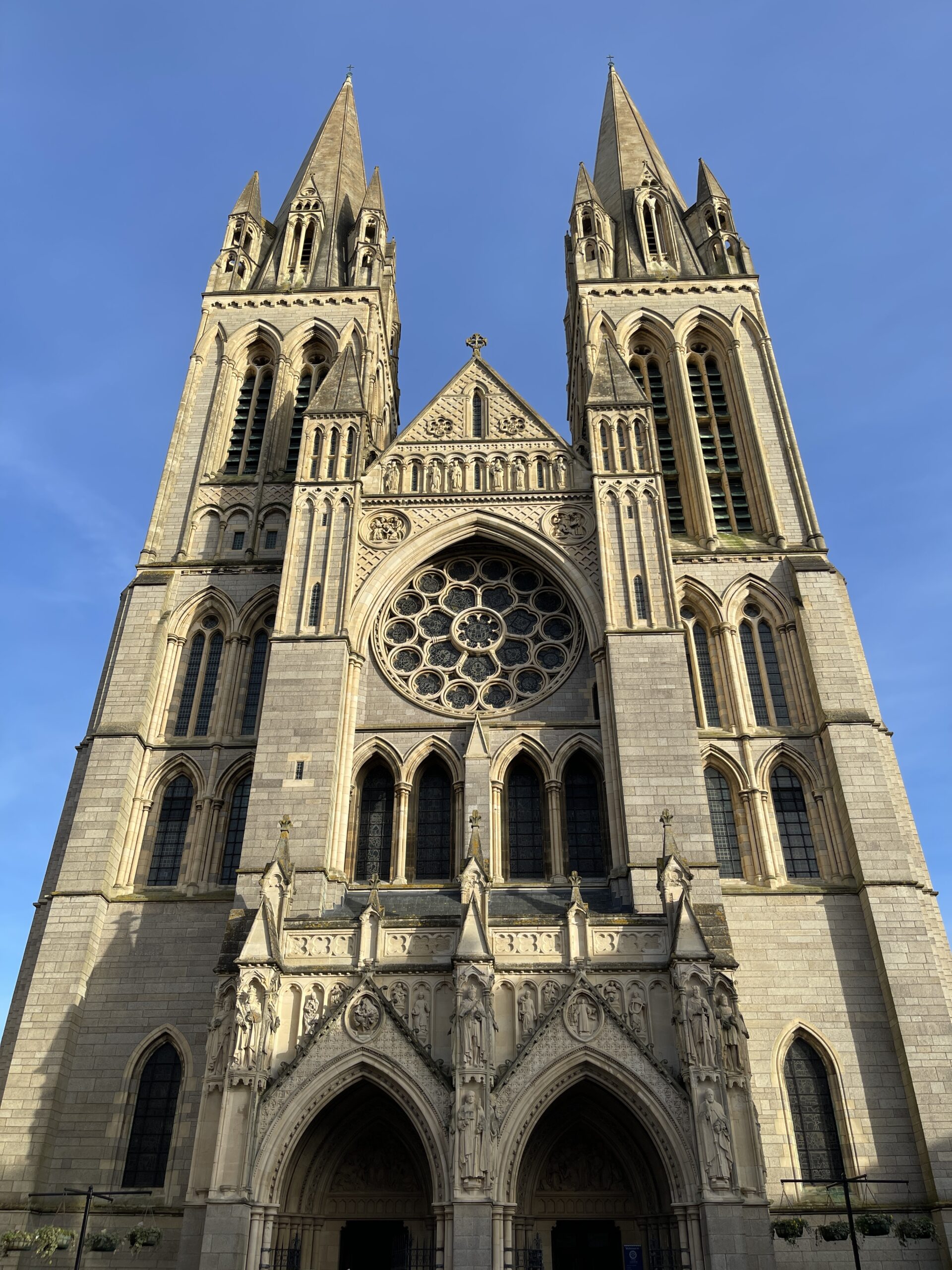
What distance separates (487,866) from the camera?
61.4ft

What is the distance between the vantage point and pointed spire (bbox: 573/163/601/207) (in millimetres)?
34625

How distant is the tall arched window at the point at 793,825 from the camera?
68.6 feet

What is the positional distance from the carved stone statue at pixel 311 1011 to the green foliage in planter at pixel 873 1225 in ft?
30.0

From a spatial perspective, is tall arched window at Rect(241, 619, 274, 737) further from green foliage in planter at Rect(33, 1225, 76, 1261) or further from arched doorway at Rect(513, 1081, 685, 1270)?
arched doorway at Rect(513, 1081, 685, 1270)

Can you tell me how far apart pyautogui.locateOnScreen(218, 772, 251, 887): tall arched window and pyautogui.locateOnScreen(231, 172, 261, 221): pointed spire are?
21235 mm

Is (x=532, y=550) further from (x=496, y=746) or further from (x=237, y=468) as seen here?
(x=237, y=468)

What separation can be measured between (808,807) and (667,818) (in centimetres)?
476

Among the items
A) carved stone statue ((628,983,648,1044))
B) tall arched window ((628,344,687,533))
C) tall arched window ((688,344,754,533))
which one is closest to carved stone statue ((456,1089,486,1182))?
carved stone statue ((628,983,648,1044))

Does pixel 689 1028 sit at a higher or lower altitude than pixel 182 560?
lower

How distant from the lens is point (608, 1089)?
16047 millimetres

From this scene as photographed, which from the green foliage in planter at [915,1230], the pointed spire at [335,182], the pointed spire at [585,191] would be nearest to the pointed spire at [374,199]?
the pointed spire at [335,182]

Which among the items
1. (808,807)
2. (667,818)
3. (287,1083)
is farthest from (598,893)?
(287,1083)

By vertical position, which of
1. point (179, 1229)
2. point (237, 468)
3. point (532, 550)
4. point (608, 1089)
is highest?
point (237, 468)

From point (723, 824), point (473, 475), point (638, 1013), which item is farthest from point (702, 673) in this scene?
point (638, 1013)
